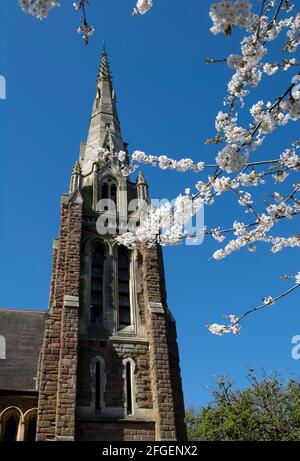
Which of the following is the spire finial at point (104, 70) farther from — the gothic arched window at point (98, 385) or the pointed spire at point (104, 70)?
the gothic arched window at point (98, 385)

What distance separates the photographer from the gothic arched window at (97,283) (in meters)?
14.8

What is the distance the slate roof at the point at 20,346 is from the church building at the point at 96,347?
0.04 m

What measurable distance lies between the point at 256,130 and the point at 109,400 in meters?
10.6

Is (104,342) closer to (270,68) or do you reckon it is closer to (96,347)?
(96,347)

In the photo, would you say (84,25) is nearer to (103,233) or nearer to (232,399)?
(103,233)

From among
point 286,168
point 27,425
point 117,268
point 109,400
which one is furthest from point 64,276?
point 286,168

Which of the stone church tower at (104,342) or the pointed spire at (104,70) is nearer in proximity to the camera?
the stone church tower at (104,342)

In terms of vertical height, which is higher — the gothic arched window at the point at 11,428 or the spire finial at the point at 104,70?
the spire finial at the point at 104,70

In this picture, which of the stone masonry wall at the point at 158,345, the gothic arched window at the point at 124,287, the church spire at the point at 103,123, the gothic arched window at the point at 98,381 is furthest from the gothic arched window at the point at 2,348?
the church spire at the point at 103,123

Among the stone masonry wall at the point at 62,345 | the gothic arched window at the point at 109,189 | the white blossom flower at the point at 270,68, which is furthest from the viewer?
the gothic arched window at the point at 109,189

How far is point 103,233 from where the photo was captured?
1648 centimetres

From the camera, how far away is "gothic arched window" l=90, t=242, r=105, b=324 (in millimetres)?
Result: 14812

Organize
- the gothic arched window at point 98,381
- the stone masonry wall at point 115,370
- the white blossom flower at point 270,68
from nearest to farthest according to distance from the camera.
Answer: the white blossom flower at point 270,68 → the gothic arched window at point 98,381 → the stone masonry wall at point 115,370

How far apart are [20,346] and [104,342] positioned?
608cm
